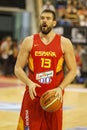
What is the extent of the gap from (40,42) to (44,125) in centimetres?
89

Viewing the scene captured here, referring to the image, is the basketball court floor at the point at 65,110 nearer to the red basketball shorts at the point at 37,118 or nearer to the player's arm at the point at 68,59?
the red basketball shorts at the point at 37,118

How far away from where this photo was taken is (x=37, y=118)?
448cm

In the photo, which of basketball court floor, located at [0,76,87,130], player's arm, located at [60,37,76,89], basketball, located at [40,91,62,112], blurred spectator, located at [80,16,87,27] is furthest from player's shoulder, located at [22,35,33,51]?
blurred spectator, located at [80,16,87,27]

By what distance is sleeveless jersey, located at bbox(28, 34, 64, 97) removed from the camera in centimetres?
440

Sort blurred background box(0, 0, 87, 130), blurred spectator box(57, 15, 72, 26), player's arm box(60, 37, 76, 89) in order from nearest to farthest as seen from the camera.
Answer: player's arm box(60, 37, 76, 89)
blurred background box(0, 0, 87, 130)
blurred spectator box(57, 15, 72, 26)

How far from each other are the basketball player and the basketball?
0.12 m

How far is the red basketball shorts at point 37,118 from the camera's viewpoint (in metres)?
4.48

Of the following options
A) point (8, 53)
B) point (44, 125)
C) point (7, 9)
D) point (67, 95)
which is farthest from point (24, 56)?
point (7, 9)

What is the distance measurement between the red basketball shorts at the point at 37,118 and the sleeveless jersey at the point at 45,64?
152 mm

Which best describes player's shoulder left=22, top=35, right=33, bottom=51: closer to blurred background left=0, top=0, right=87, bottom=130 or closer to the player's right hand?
the player's right hand

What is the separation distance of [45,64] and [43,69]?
57mm

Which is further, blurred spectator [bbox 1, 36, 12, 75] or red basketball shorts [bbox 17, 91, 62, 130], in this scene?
blurred spectator [bbox 1, 36, 12, 75]

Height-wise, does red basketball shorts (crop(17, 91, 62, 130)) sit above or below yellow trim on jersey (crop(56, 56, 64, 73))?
below

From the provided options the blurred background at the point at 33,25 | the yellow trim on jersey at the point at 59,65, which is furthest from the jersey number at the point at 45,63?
the blurred background at the point at 33,25
